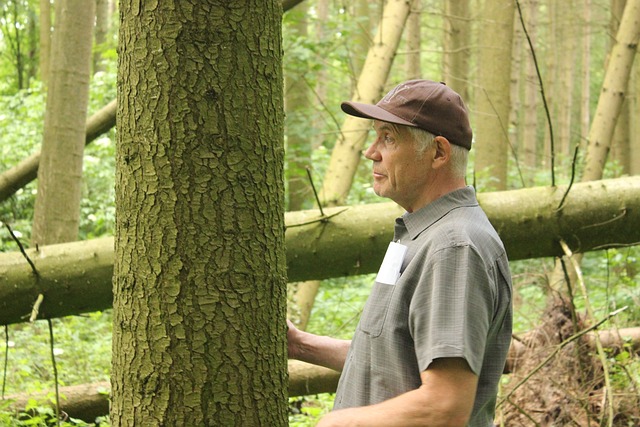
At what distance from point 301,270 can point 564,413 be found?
71.3 inches

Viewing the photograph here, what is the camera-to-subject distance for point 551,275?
24.2 ft

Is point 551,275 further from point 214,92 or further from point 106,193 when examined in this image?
point 106,193

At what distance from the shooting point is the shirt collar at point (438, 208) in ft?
6.80

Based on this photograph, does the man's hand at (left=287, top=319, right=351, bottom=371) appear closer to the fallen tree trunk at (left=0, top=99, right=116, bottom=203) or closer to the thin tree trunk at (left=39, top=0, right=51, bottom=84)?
the fallen tree trunk at (left=0, top=99, right=116, bottom=203)

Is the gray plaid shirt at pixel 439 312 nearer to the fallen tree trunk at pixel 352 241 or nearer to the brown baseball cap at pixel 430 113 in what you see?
the brown baseball cap at pixel 430 113

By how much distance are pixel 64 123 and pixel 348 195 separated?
15.0ft

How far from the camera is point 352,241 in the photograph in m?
4.02

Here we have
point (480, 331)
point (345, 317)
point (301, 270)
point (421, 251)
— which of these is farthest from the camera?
point (345, 317)

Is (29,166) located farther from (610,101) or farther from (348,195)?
(610,101)

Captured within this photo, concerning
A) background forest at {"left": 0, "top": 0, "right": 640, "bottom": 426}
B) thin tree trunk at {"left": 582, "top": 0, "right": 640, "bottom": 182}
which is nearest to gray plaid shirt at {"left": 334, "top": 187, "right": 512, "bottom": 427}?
background forest at {"left": 0, "top": 0, "right": 640, "bottom": 426}

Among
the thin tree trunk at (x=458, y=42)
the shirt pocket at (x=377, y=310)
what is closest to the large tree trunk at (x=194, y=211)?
the shirt pocket at (x=377, y=310)

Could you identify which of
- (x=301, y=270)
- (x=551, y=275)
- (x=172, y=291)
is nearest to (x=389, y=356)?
(x=172, y=291)

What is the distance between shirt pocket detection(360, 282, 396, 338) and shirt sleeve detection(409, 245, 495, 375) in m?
0.13

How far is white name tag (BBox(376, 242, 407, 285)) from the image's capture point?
2037 mm
